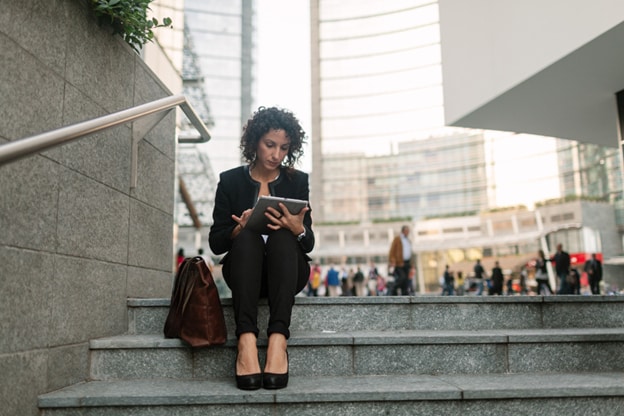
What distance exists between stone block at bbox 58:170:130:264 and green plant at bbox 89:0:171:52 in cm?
73

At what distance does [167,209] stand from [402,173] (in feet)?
175

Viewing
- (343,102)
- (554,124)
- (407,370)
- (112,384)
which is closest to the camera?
(112,384)

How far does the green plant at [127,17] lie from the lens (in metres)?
2.29

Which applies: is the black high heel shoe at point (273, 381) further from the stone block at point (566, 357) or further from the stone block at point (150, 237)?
the stone block at point (150, 237)

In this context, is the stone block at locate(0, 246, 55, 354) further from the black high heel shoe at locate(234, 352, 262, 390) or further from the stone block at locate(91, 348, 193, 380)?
the black high heel shoe at locate(234, 352, 262, 390)

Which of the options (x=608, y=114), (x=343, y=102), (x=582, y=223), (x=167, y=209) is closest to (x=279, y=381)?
(x=167, y=209)

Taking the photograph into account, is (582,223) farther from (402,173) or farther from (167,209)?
(167,209)

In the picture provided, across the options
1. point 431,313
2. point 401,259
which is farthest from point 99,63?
point 401,259

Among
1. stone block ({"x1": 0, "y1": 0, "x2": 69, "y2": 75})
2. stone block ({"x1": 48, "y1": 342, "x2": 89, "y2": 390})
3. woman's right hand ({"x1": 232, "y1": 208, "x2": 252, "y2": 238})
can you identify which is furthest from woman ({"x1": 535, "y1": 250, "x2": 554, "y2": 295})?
stone block ({"x1": 0, "y1": 0, "x2": 69, "y2": 75})

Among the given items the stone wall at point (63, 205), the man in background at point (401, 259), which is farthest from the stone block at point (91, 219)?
the man in background at point (401, 259)

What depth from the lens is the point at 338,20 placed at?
62906 millimetres

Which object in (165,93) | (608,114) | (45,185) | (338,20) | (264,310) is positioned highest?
(338,20)

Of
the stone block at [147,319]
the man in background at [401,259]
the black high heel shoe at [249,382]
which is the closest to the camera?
the black high heel shoe at [249,382]

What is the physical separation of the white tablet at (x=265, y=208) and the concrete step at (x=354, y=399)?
0.61 meters
